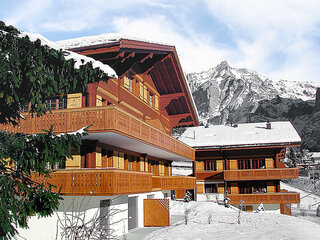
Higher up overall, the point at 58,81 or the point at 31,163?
the point at 58,81

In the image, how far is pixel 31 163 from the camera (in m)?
9.92

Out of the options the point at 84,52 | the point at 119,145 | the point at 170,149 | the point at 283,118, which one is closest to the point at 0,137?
the point at 84,52

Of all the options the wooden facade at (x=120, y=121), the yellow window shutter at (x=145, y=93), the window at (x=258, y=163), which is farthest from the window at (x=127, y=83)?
the window at (x=258, y=163)

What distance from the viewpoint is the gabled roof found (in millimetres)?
17500

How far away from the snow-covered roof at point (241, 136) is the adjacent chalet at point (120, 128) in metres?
9.30

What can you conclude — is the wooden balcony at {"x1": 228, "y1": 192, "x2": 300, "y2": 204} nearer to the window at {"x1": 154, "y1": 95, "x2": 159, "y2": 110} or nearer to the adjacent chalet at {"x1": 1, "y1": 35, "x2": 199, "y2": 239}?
the adjacent chalet at {"x1": 1, "y1": 35, "x2": 199, "y2": 239}

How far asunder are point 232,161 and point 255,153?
2461 millimetres

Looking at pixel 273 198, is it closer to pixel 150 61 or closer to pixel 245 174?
pixel 245 174

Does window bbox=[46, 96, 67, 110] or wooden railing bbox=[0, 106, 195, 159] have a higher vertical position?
window bbox=[46, 96, 67, 110]

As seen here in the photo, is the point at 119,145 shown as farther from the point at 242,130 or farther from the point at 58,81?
the point at 242,130

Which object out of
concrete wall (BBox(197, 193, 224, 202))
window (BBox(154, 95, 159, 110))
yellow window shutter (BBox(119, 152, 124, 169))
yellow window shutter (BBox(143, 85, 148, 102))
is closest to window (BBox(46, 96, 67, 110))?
yellow window shutter (BBox(119, 152, 124, 169))

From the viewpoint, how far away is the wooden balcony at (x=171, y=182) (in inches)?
926

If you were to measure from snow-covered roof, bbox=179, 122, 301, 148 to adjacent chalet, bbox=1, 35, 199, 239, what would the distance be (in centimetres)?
930

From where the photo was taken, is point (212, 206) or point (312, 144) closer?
point (212, 206)
